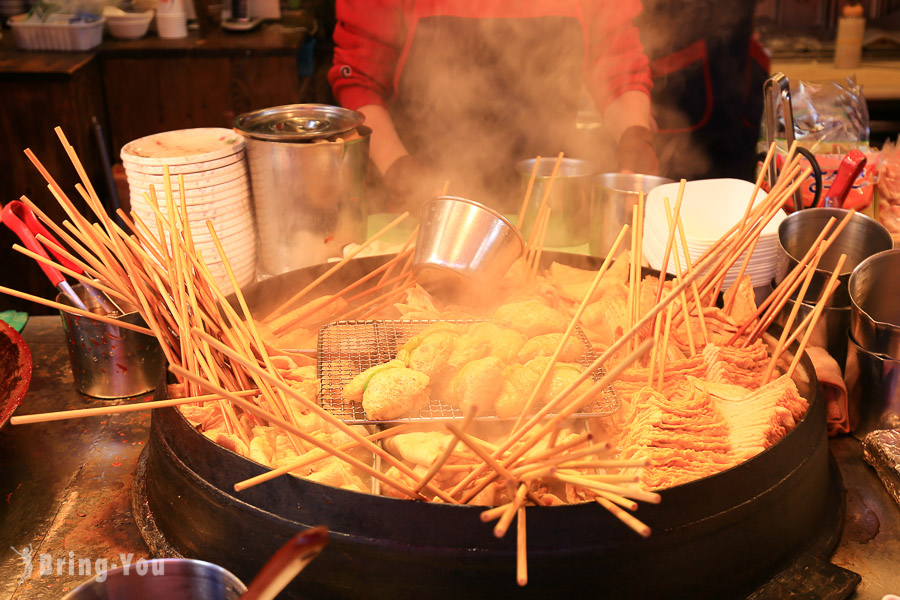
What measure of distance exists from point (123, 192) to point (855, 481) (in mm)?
5071

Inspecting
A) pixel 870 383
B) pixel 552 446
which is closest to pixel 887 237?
pixel 870 383

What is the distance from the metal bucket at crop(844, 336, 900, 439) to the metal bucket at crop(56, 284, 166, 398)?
2020mm

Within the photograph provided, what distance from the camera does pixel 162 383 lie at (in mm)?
1805

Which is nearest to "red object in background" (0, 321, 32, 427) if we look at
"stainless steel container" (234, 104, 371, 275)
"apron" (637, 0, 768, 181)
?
"stainless steel container" (234, 104, 371, 275)

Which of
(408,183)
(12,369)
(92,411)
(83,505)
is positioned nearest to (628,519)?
(92,411)

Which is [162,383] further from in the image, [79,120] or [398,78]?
[79,120]

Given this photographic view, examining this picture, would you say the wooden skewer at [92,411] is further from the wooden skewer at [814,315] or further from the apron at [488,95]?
the apron at [488,95]

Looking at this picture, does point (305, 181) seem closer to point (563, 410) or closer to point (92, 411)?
point (92, 411)

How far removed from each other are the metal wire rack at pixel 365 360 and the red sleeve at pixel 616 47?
2.39 metres

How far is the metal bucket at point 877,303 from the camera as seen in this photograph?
1914 millimetres

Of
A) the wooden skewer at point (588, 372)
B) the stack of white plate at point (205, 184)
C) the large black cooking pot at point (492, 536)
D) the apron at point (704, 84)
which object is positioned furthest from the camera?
the apron at point (704, 84)

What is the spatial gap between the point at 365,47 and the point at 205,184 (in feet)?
5.95

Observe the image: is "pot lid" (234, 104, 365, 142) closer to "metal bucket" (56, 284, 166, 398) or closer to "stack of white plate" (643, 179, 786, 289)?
"metal bucket" (56, 284, 166, 398)

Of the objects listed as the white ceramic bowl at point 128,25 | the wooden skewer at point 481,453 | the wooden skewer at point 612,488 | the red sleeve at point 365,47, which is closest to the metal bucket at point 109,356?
the wooden skewer at point 481,453
